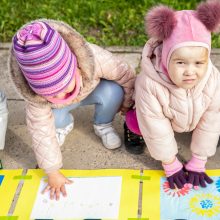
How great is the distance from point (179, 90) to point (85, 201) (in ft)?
1.97

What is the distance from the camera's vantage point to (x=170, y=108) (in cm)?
193

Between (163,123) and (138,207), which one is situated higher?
(163,123)

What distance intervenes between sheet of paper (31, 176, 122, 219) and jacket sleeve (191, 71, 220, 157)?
0.37 m

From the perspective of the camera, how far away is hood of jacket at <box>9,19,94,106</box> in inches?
74.4

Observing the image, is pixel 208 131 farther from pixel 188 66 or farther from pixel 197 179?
pixel 188 66

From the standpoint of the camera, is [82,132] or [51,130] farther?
[82,132]

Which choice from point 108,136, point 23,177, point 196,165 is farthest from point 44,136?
point 196,165

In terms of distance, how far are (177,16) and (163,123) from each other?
44 cm

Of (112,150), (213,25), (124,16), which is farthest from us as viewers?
(124,16)

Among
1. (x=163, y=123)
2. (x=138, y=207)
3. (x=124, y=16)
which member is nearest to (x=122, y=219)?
(x=138, y=207)

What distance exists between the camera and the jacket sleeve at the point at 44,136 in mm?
2021

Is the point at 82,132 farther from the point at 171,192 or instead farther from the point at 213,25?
the point at 213,25

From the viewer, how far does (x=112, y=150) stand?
7.50ft

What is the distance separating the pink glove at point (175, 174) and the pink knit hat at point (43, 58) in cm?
57
